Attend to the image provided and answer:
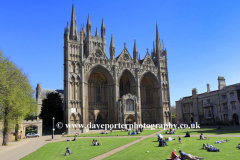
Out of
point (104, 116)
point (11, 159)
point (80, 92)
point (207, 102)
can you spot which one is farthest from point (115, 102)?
point (11, 159)

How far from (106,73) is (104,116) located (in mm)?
13094

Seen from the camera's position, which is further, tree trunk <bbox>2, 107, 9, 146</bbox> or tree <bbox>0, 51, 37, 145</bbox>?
tree trunk <bbox>2, 107, 9, 146</bbox>

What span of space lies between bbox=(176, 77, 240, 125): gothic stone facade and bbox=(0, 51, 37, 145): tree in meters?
47.7

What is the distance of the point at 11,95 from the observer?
30156mm

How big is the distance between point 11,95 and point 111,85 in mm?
32385

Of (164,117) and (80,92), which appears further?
(164,117)

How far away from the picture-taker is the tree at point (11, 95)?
29.7m

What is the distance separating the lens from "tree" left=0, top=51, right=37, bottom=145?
29702 millimetres

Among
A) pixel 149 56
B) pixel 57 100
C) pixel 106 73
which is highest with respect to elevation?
pixel 149 56

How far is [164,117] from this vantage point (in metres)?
65.1

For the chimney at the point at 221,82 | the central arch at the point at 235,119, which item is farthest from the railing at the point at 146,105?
the central arch at the point at 235,119

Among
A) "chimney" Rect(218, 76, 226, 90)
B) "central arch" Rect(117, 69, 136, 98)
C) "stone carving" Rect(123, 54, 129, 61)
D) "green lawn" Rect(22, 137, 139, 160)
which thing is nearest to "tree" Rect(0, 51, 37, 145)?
"green lawn" Rect(22, 137, 139, 160)

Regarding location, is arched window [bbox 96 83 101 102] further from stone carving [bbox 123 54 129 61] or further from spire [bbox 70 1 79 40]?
spire [bbox 70 1 79 40]

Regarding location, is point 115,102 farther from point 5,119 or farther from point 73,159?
point 73,159
